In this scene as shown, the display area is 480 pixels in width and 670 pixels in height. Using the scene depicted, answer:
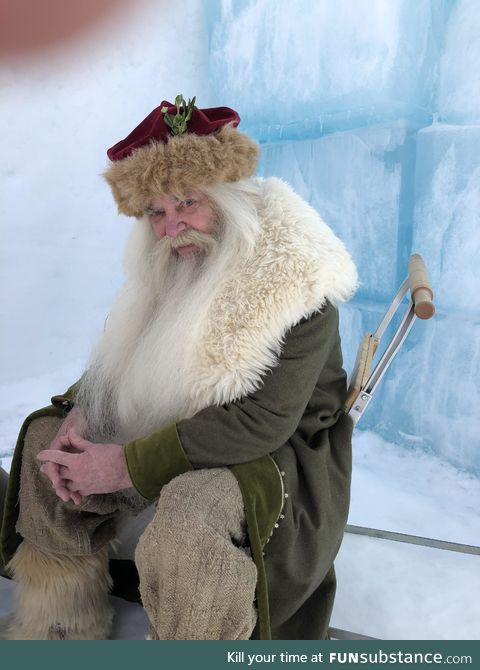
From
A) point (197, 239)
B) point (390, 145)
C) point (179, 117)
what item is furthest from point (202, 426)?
point (390, 145)

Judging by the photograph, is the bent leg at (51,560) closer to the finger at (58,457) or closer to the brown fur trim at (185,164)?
the finger at (58,457)

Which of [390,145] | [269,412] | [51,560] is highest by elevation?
[390,145]

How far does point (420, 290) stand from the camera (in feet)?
4.39

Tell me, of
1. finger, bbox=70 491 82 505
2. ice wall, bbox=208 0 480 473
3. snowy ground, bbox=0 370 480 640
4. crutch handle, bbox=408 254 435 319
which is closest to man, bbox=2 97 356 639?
finger, bbox=70 491 82 505

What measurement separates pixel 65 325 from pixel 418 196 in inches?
61.9

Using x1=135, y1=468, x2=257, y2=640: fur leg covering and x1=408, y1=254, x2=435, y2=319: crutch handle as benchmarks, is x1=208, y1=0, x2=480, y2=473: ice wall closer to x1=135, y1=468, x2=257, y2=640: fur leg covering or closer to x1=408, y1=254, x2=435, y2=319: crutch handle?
x1=408, y1=254, x2=435, y2=319: crutch handle

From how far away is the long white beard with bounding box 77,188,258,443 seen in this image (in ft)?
4.46

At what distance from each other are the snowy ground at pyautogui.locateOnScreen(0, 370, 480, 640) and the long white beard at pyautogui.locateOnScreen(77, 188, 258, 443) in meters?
0.54

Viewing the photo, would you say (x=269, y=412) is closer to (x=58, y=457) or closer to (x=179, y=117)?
(x=58, y=457)

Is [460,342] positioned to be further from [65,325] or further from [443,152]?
[65,325]

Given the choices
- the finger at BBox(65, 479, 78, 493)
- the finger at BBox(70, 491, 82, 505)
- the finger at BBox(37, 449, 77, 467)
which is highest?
the finger at BBox(37, 449, 77, 467)

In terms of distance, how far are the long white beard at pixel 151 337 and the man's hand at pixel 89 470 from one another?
0.12m

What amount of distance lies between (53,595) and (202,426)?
0.54 m

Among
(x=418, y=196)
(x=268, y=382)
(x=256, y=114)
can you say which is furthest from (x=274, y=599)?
(x=256, y=114)
